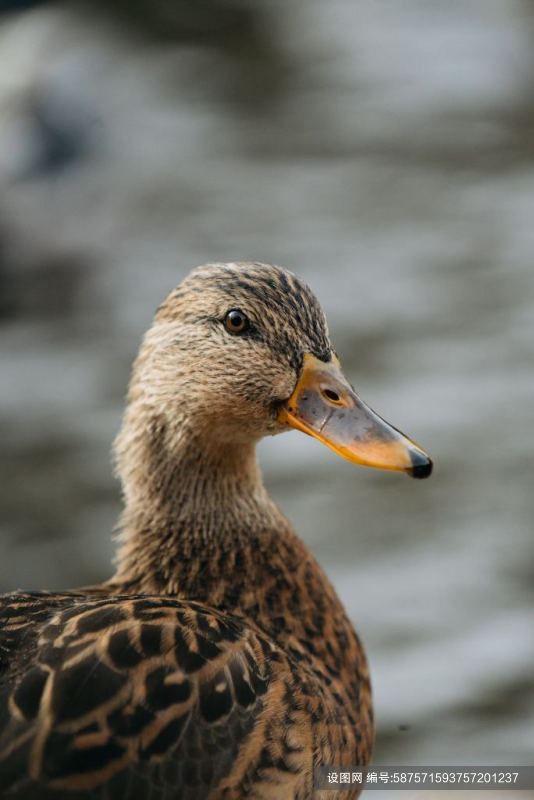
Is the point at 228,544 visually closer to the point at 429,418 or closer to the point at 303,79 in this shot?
the point at 429,418

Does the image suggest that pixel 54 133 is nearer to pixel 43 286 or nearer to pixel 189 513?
pixel 43 286

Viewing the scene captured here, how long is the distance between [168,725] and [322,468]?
2.83 metres

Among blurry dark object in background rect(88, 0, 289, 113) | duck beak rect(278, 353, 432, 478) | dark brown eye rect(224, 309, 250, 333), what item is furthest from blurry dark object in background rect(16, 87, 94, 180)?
duck beak rect(278, 353, 432, 478)

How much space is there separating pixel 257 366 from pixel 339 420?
24cm

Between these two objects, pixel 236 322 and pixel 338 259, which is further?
pixel 338 259

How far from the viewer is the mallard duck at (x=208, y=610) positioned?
9.12ft

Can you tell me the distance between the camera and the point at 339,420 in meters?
3.25

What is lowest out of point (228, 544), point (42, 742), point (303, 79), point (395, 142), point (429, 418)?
point (42, 742)

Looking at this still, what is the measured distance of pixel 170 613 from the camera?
3.03 metres

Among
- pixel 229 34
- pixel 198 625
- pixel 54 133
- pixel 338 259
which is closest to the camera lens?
pixel 198 625

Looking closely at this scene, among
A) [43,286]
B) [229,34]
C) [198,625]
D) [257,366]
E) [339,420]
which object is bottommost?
[198,625]

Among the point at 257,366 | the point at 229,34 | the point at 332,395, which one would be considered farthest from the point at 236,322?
the point at 229,34

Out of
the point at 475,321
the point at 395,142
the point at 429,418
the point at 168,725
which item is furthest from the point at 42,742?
the point at 395,142

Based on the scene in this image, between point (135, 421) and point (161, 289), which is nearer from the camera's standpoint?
point (135, 421)
